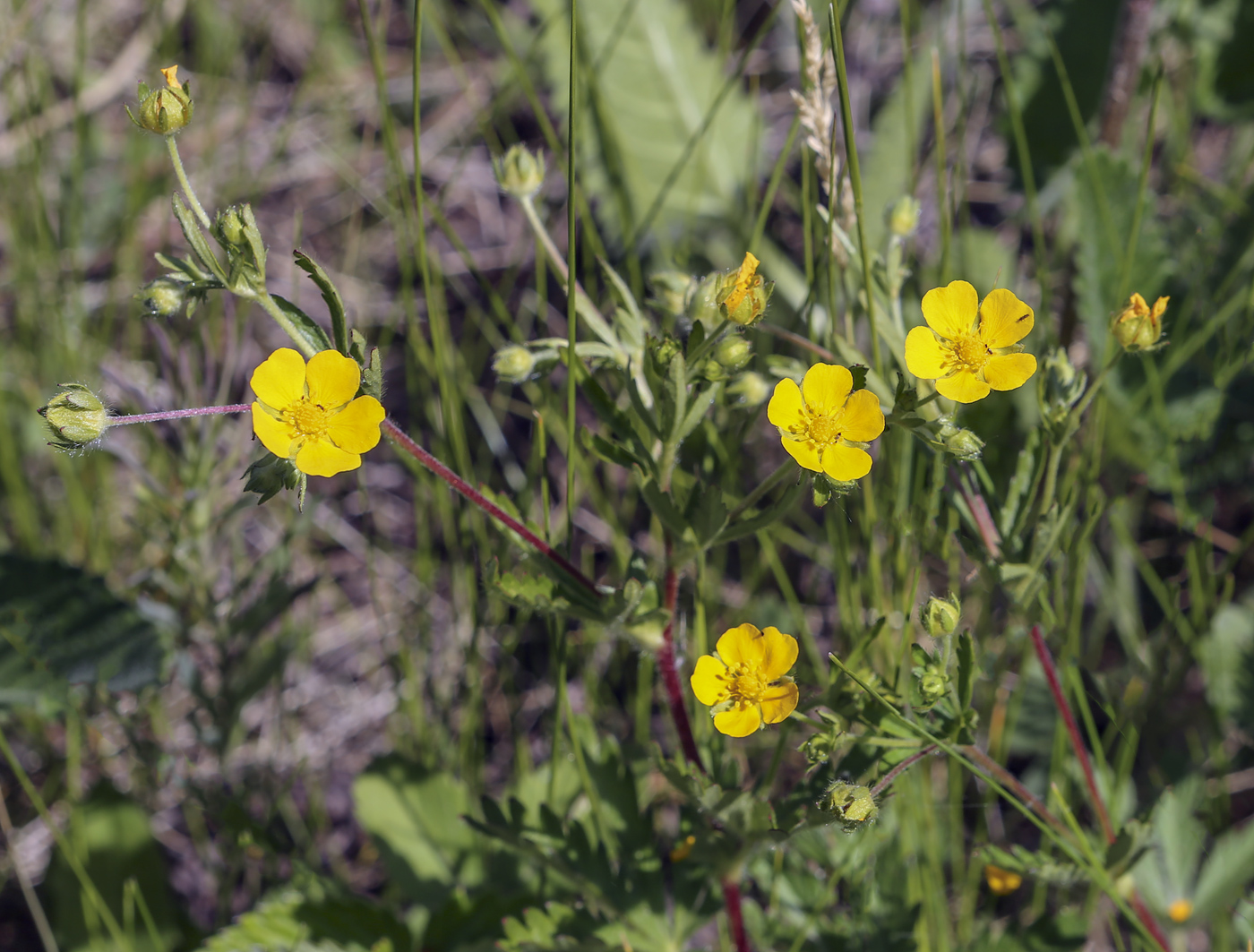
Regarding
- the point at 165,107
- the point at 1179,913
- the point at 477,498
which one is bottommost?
the point at 1179,913

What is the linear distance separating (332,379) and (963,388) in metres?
0.94

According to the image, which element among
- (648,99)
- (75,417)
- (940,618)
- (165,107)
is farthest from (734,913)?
(648,99)

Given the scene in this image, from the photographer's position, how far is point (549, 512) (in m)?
2.47

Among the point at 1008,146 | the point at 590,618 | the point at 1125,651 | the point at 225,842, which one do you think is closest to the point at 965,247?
the point at 1008,146

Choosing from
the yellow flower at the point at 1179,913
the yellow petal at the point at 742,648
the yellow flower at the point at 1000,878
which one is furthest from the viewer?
the yellow flower at the point at 1179,913

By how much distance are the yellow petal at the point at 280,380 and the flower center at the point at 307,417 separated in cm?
2

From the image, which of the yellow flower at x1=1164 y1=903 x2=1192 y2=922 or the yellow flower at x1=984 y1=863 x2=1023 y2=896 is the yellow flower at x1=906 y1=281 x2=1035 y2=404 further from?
the yellow flower at x1=1164 y1=903 x2=1192 y2=922

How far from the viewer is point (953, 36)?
12.4ft

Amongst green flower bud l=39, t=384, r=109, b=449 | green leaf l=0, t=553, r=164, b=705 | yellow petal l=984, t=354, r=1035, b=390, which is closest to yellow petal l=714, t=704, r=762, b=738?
yellow petal l=984, t=354, r=1035, b=390

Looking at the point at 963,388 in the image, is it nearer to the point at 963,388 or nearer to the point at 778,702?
the point at 963,388

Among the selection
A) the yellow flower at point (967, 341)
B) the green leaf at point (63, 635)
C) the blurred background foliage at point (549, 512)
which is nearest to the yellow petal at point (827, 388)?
the yellow flower at point (967, 341)

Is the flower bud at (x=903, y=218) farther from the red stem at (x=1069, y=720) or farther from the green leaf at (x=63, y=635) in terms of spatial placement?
the green leaf at (x=63, y=635)

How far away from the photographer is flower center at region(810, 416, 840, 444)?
1492mm

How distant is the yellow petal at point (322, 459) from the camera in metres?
1.39
